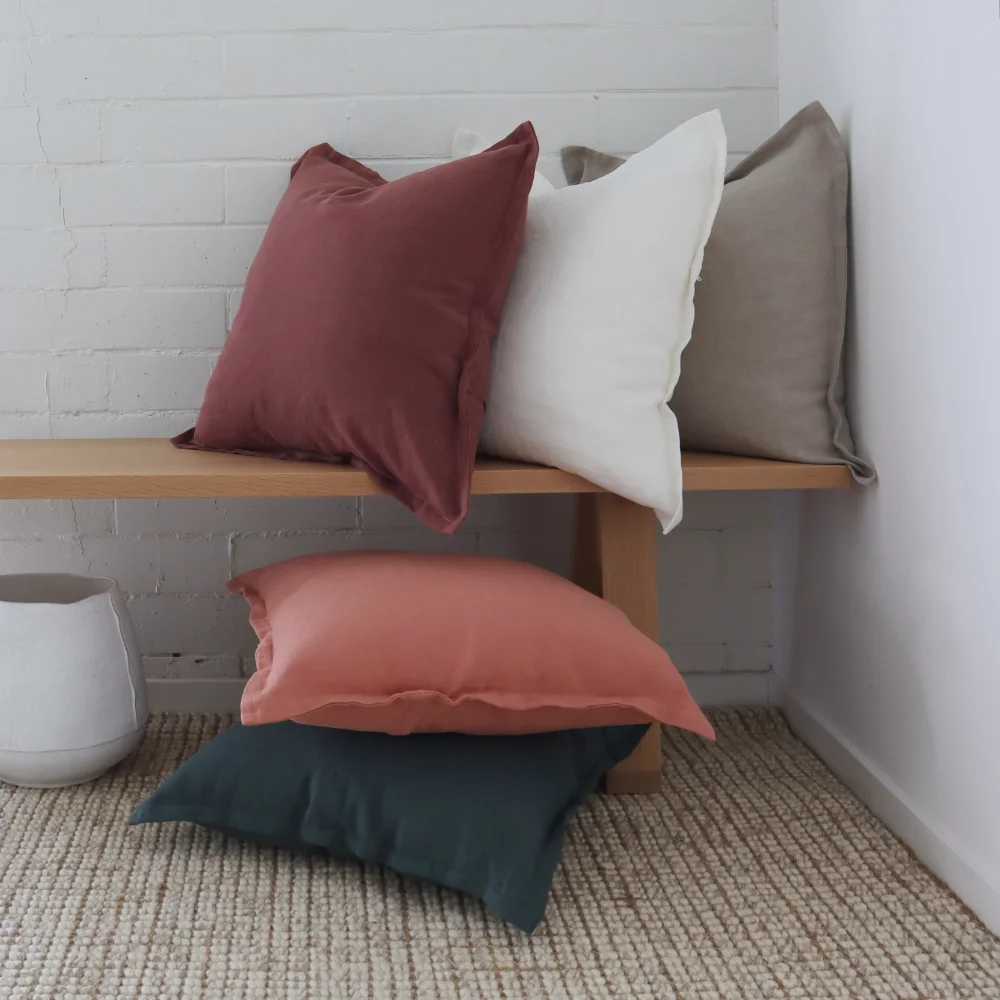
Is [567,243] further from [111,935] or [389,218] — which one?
[111,935]

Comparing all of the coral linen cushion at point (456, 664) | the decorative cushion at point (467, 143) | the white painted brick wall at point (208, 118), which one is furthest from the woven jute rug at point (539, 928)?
Answer: the decorative cushion at point (467, 143)

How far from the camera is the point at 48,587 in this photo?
4.65ft

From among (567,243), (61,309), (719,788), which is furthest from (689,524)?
(61,309)

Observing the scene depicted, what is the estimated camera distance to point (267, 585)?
1237 mm

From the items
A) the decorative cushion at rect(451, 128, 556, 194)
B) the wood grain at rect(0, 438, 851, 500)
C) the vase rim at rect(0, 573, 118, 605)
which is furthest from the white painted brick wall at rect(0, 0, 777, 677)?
the wood grain at rect(0, 438, 851, 500)

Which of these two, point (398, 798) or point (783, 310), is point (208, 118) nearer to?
point (783, 310)

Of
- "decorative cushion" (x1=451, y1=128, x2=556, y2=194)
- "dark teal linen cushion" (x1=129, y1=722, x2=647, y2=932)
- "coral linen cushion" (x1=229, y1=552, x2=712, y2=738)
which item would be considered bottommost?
"dark teal linen cushion" (x1=129, y1=722, x2=647, y2=932)

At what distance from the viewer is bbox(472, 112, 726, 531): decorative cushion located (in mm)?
1150

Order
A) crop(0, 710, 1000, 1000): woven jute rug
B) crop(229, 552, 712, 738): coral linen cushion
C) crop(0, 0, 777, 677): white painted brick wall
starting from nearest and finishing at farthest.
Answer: crop(0, 710, 1000, 1000): woven jute rug → crop(229, 552, 712, 738): coral linen cushion → crop(0, 0, 777, 677): white painted brick wall

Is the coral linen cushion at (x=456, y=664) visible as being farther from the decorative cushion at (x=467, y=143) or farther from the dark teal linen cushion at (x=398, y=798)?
the decorative cushion at (x=467, y=143)

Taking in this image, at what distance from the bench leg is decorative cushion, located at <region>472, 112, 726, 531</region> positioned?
96 millimetres

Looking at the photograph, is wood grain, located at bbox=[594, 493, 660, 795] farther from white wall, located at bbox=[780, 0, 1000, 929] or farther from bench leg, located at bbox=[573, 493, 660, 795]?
white wall, located at bbox=[780, 0, 1000, 929]

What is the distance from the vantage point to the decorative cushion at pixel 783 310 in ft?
4.18

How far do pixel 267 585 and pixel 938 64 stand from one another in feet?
2.93
